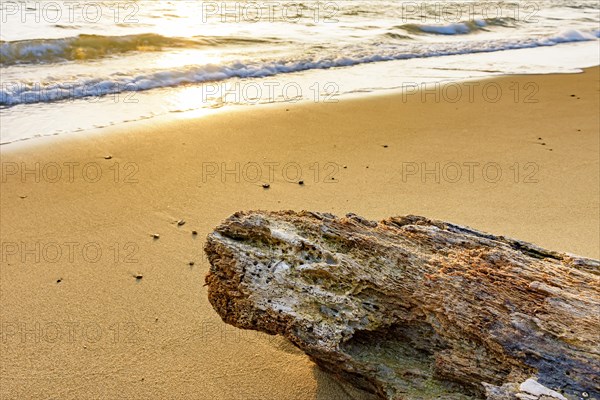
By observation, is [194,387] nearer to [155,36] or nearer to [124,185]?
[124,185]

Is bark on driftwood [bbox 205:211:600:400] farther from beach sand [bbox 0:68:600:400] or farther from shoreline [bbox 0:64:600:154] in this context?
shoreline [bbox 0:64:600:154]

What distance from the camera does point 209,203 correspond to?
4648mm

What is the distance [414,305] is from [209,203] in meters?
2.60

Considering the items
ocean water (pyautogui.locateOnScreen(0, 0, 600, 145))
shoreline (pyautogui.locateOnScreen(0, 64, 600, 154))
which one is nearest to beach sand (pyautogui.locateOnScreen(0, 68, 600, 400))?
shoreline (pyautogui.locateOnScreen(0, 64, 600, 154))

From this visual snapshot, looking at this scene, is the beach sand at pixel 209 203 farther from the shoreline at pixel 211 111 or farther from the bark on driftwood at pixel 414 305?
the bark on driftwood at pixel 414 305

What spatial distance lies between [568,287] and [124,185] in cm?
372

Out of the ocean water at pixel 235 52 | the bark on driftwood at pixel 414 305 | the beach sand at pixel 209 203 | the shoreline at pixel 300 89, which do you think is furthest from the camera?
the ocean water at pixel 235 52

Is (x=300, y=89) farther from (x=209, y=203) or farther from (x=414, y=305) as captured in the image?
(x=414, y=305)

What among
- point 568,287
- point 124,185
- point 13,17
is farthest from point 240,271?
point 13,17

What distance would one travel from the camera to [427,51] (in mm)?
11047

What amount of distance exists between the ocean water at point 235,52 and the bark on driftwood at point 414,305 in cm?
452

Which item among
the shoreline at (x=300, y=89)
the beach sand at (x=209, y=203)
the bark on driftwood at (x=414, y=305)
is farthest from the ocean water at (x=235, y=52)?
the bark on driftwood at (x=414, y=305)

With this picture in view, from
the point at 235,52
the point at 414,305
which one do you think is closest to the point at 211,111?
the point at 235,52

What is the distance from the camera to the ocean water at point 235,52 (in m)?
7.55
